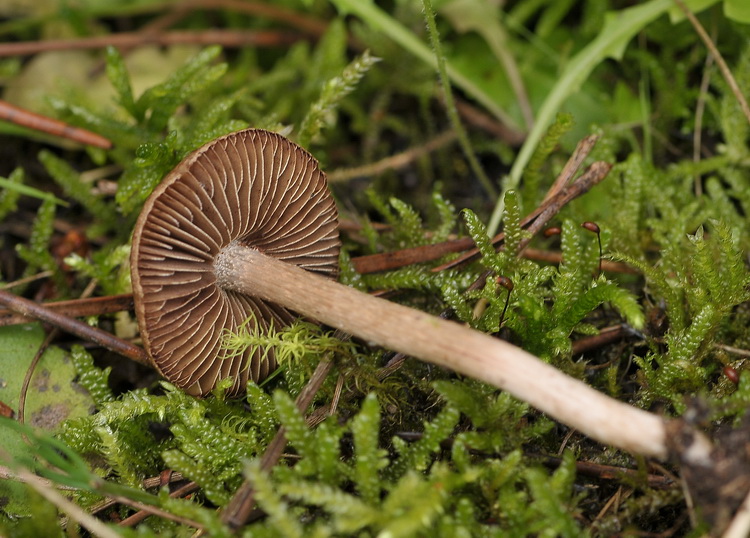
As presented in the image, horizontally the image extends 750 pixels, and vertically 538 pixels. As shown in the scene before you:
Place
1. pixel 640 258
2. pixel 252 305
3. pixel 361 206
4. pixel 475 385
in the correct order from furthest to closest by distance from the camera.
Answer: pixel 361 206 < pixel 640 258 < pixel 252 305 < pixel 475 385

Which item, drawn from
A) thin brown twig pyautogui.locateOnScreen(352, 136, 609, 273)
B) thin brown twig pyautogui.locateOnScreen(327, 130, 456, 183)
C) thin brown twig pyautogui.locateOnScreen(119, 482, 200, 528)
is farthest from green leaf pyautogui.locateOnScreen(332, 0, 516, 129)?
thin brown twig pyautogui.locateOnScreen(119, 482, 200, 528)

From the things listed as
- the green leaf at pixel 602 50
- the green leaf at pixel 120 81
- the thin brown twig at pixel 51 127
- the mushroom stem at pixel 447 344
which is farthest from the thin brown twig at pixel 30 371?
the green leaf at pixel 602 50

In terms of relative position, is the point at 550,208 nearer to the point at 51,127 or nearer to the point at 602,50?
the point at 602,50

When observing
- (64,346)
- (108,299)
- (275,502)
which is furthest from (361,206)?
(275,502)

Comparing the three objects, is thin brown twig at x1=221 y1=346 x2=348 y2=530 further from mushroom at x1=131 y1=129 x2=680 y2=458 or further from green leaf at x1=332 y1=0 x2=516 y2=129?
green leaf at x1=332 y1=0 x2=516 y2=129

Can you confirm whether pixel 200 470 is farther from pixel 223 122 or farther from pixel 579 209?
pixel 579 209

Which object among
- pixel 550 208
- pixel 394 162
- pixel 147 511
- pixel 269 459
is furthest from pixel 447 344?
pixel 394 162
